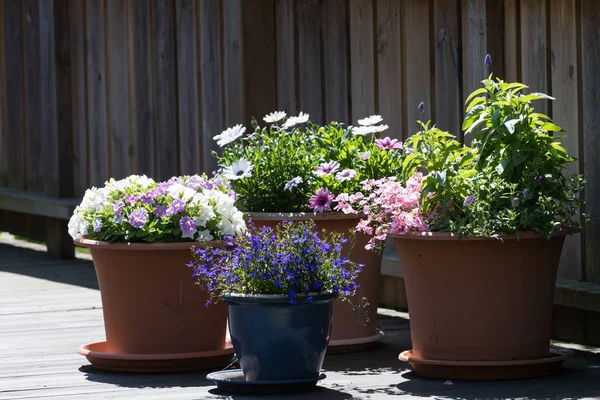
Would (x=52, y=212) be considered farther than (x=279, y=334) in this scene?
Yes

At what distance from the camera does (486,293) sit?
3.98 m

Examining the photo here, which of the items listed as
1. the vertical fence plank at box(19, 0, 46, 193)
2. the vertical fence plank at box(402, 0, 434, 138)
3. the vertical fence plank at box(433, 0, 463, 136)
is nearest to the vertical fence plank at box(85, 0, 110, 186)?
Result: the vertical fence plank at box(19, 0, 46, 193)

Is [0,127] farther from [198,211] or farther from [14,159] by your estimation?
[198,211]

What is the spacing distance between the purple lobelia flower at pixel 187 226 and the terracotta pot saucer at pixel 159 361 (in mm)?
425

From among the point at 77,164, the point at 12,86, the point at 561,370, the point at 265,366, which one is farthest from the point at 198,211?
the point at 12,86

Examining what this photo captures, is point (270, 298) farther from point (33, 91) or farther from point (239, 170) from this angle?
point (33, 91)

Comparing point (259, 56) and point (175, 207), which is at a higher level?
point (259, 56)

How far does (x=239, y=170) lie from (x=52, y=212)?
11.7ft

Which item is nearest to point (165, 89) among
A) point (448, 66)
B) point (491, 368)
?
point (448, 66)

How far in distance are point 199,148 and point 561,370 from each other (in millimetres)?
3082

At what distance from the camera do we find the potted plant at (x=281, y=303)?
3.81 m

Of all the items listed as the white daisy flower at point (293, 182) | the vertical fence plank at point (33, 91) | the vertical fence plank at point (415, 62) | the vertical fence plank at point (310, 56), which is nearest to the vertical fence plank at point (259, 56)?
the vertical fence plank at point (310, 56)

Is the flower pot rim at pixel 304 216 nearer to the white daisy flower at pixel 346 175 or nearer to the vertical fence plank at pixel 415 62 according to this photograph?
the white daisy flower at pixel 346 175

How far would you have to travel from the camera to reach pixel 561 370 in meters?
4.19
